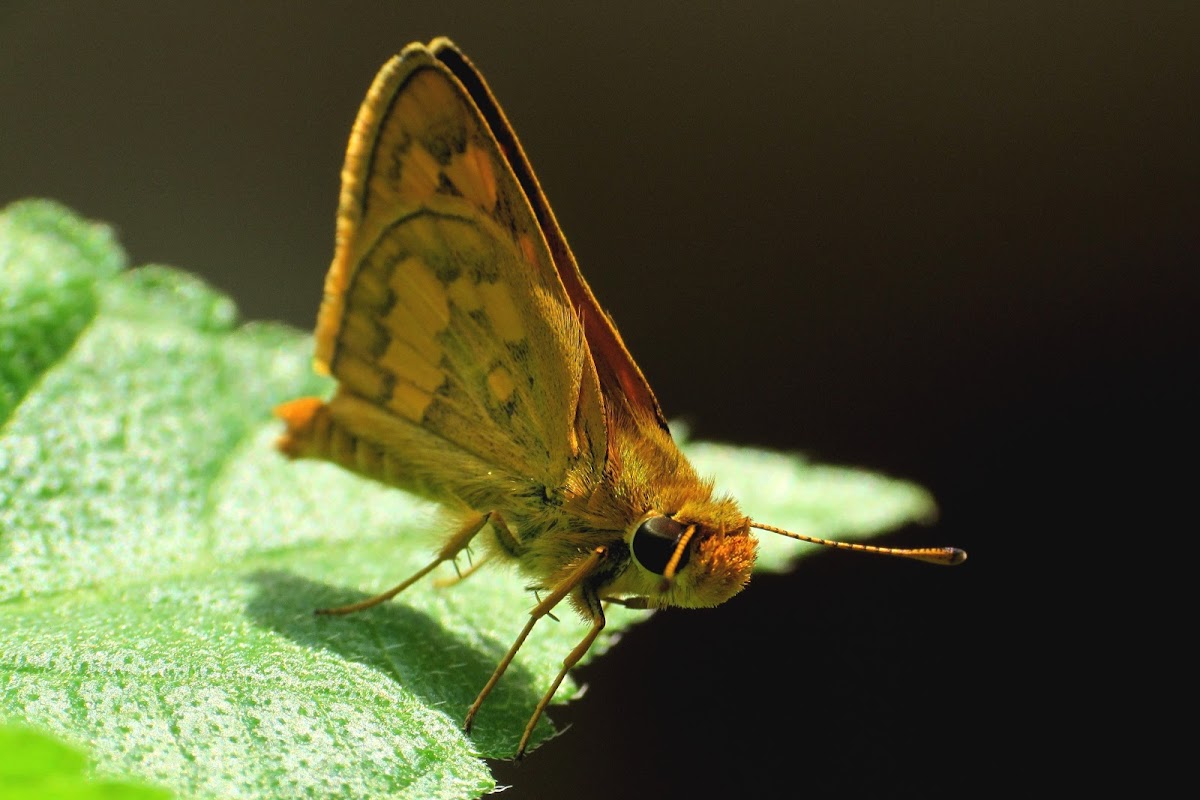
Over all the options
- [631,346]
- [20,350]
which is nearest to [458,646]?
[20,350]

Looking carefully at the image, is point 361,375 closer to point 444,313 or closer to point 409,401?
point 409,401

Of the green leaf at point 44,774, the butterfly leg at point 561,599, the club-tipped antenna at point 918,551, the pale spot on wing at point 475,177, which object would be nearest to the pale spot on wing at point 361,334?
the pale spot on wing at point 475,177

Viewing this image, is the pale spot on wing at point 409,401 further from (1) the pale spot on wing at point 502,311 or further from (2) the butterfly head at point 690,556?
(2) the butterfly head at point 690,556

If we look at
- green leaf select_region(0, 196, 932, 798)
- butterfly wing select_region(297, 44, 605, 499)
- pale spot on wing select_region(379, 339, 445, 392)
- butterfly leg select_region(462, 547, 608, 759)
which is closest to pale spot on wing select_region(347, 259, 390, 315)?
butterfly wing select_region(297, 44, 605, 499)

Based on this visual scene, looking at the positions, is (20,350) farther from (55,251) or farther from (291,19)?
(291,19)

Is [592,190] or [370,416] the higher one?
[592,190]

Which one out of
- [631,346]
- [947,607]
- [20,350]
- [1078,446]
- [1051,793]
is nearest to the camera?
[20,350]
